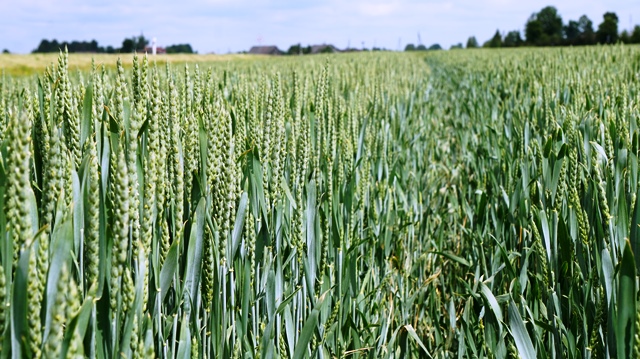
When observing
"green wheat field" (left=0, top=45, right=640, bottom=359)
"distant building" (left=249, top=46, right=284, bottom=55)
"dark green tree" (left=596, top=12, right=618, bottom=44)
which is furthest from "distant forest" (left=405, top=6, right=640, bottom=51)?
"green wheat field" (left=0, top=45, right=640, bottom=359)

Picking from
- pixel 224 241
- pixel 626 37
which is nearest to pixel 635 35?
pixel 626 37

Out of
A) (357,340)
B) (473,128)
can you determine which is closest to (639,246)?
(357,340)

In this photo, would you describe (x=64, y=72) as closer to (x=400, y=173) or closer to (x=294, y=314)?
(x=294, y=314)

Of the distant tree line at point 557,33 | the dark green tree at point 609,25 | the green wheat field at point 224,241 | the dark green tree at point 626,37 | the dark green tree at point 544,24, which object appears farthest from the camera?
the dark green tree at point 544,24

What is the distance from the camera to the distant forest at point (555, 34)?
5316 centimetres

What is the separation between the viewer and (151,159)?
1105 millimetres

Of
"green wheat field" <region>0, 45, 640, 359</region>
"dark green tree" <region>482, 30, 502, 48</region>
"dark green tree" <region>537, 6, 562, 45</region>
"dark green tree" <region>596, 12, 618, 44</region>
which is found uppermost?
"dark green tree" <region>537, 6, 562, 45</region>

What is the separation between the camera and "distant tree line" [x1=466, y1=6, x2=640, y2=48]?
53.0 metres

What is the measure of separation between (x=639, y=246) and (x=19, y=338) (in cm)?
140

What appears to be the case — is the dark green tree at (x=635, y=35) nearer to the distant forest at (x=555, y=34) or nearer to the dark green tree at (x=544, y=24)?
the distant forest at (x=555, y=34)

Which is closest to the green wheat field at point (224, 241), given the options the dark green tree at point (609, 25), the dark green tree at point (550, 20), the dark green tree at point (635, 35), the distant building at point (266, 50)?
the dark green tree at point (635, 35)

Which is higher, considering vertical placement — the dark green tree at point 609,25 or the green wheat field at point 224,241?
the dark green tree at point 609,25

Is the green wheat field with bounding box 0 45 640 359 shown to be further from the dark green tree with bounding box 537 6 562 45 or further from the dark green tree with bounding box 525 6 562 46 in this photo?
the dark green tree with bounding box 537 6 562 45

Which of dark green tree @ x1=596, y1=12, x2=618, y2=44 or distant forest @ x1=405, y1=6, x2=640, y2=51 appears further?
dark green tree @ x1=596, y1=12, x2=618, y2=44
